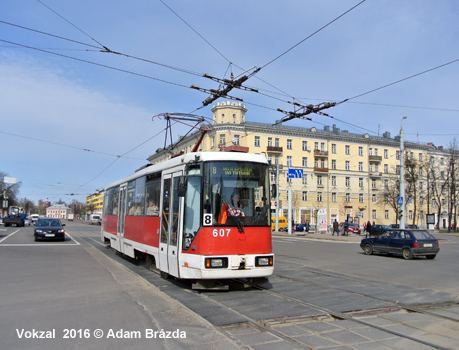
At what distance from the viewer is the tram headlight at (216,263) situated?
8086mm

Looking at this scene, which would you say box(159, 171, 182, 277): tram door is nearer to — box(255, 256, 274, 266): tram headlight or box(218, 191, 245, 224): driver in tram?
box(218, 191, 245, 224): driver in tram

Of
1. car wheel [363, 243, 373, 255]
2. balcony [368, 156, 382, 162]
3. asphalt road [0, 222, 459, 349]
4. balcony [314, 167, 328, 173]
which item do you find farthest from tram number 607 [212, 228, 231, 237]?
balcony [368, 156, 382, 162]

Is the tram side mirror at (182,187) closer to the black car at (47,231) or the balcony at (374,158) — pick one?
the black car at (47,231)

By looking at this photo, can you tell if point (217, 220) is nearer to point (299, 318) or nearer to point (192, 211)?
point (192, 211)

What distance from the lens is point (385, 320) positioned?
6.48 metres

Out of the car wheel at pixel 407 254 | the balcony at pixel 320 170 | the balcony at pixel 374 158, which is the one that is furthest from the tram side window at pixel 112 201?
the balcony at pixel 374 158

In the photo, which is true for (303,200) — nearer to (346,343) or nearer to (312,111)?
(312,111)

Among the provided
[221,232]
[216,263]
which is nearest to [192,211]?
[221,232]

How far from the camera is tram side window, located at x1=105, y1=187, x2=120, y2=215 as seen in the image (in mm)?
16986

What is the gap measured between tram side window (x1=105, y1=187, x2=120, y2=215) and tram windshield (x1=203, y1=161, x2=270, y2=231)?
30.6ft

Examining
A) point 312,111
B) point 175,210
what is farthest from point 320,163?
point 175,210

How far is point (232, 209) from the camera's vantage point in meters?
8.52

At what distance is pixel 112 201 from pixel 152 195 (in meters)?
7.48

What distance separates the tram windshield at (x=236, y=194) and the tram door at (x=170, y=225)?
3.16ft
